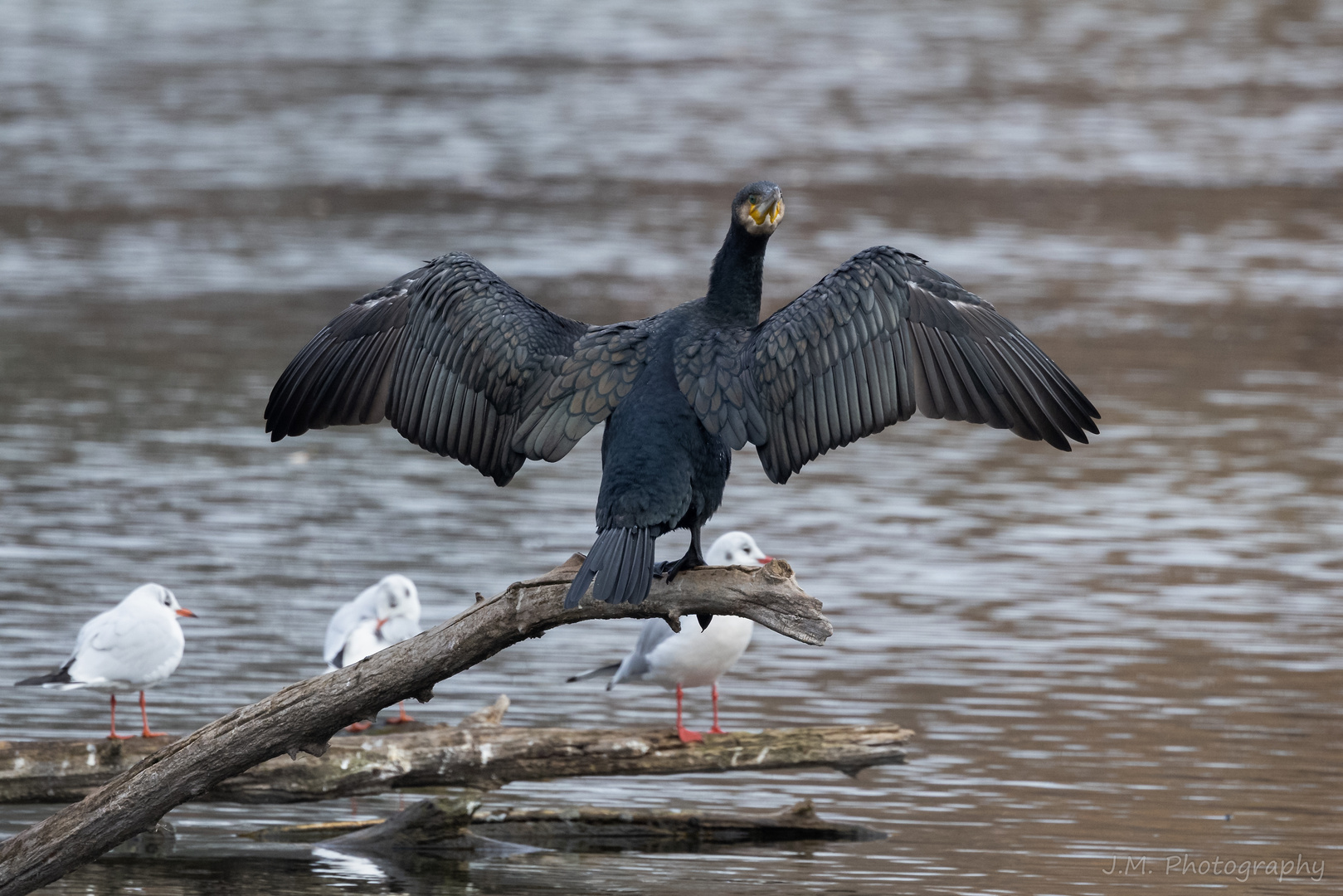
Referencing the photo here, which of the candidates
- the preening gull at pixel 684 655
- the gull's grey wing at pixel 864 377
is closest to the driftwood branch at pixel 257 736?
the gull's grey wing at pixel 864 377

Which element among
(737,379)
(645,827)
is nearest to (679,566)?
(737,379)

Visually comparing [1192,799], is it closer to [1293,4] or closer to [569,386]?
[569,386]

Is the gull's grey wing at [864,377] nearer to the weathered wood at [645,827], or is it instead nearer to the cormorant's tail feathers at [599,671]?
the weathered wood at [645,827]

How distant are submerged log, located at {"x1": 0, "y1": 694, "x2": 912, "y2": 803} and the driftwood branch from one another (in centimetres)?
107

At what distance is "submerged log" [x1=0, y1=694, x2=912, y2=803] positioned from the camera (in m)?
7.12

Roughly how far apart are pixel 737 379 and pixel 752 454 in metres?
8.38

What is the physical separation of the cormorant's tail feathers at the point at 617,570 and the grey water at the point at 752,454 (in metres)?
1.95

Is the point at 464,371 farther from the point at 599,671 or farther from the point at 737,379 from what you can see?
the point at 599,671

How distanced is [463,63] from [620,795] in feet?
73.1

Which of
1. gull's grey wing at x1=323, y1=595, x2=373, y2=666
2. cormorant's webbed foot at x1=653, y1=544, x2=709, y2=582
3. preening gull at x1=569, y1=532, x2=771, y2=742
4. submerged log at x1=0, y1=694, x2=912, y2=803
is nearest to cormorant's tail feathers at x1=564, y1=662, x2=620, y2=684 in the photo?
preening gull at x1=569, y1=532, x2=771, y2=742

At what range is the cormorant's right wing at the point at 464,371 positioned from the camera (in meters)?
5.95

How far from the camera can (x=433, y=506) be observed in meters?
12.3

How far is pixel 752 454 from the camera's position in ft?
46.5

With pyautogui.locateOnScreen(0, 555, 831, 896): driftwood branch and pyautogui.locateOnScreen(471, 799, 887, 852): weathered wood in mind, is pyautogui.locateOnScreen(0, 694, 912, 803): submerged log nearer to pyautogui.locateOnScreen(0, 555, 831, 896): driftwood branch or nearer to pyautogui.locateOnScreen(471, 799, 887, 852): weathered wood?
pyautogui.locateOnScreen(471, 799, 887, 852): weathered wood
